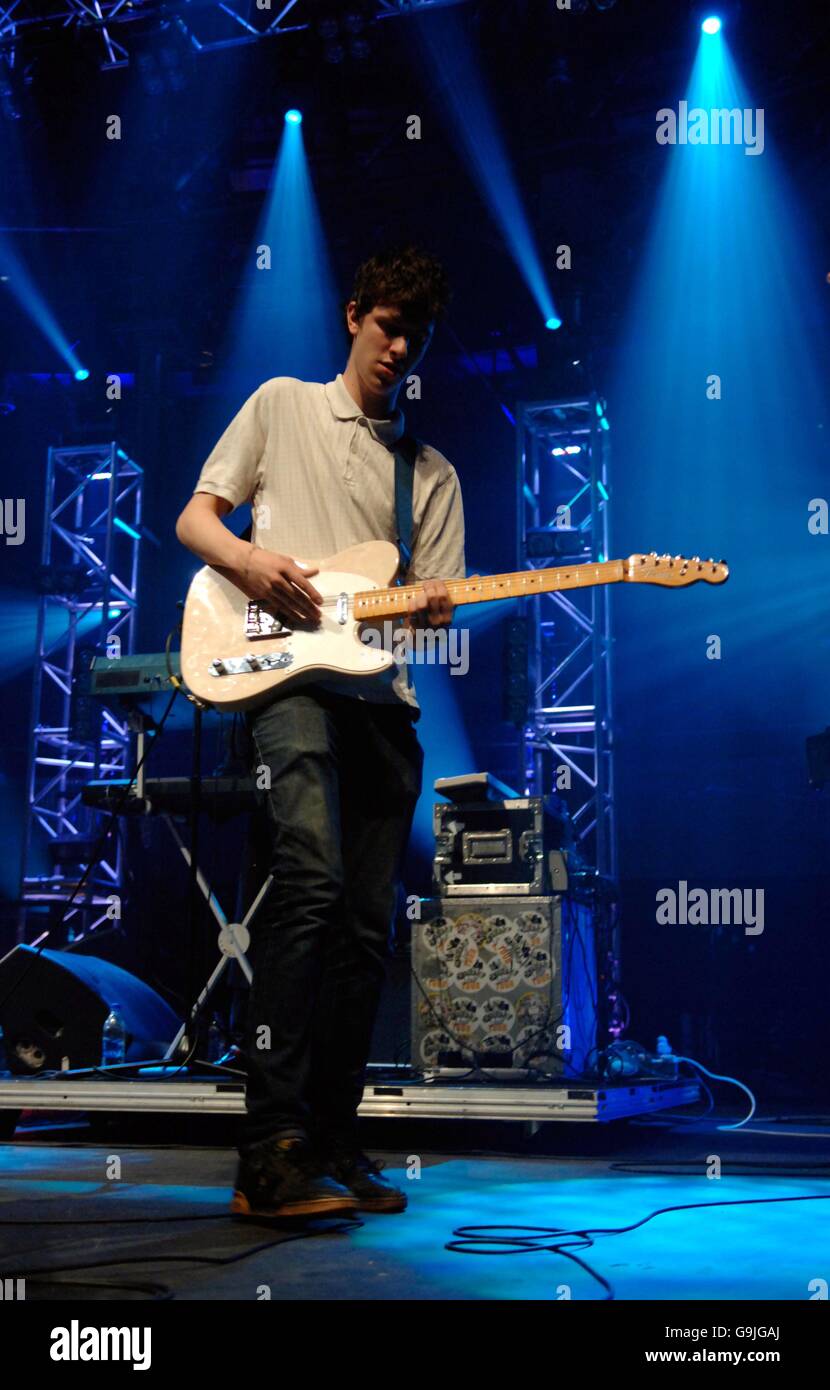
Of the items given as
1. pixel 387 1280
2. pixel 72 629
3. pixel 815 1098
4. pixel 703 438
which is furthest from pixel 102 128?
pixel 387 1280

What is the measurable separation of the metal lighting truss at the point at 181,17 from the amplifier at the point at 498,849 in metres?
5.26

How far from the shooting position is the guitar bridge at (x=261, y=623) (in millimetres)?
2625

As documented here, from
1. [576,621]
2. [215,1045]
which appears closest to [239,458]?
[215,1045]

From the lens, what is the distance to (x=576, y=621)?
8.11 meters

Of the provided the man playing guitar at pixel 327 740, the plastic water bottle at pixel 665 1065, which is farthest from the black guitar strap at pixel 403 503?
the plastic water bottle at pixel 665 1065

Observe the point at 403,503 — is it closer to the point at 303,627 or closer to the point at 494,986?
the point at 303,627

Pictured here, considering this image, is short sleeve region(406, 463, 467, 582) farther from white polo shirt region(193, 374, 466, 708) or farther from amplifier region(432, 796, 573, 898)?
amplifier region(432, 796, 573, 898)

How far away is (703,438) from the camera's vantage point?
30.5ft

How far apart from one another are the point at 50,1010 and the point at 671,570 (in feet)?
9.50

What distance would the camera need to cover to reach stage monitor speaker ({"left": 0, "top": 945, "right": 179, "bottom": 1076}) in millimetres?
4430

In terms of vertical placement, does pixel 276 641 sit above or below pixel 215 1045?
above

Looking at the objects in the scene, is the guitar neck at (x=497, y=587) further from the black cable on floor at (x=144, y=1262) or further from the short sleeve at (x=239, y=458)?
the black cable on floor at (x=144, y=1262)
